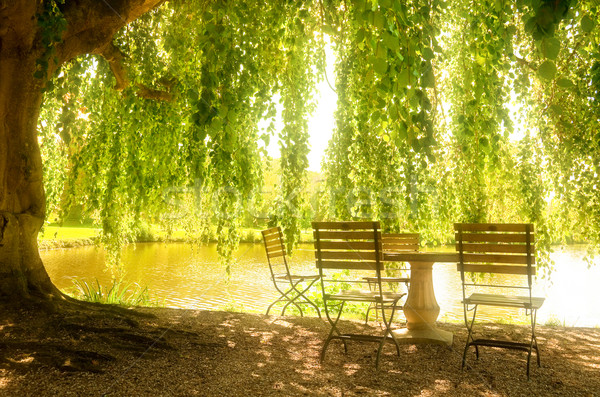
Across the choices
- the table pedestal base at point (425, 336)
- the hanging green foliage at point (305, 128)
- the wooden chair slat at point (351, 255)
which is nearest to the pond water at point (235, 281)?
the hanging green foliage at point (305, 128)

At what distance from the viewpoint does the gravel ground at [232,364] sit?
2.90m

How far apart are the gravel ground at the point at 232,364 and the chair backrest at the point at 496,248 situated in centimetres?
73

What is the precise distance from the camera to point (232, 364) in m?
3.43

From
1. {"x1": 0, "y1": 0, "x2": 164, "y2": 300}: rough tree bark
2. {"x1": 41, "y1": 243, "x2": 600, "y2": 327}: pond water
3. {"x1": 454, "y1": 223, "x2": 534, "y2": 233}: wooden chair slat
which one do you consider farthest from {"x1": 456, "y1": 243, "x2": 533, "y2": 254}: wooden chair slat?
Result: {"x1": 0, "y1": 0, "x2": 164, "y2": 300}: rough tree bark

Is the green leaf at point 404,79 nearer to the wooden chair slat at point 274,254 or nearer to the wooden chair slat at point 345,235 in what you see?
the wooden chair slat at point 345,235

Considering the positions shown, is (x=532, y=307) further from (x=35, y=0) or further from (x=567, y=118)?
(x=35, y=0)

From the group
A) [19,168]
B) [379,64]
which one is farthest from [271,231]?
[379,64]

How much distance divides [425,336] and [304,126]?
221cm

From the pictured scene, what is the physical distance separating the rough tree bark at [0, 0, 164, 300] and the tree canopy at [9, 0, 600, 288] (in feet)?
0.64

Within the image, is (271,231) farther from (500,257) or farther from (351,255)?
(500,257)

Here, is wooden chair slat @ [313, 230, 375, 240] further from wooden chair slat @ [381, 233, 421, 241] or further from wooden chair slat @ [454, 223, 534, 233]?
wooden chair slat @ [381, 233, 421, 241]

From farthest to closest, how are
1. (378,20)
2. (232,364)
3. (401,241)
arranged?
(401,241) → (232,364) → (378,20)

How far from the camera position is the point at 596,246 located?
5910 millimetres

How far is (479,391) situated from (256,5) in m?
3.47
